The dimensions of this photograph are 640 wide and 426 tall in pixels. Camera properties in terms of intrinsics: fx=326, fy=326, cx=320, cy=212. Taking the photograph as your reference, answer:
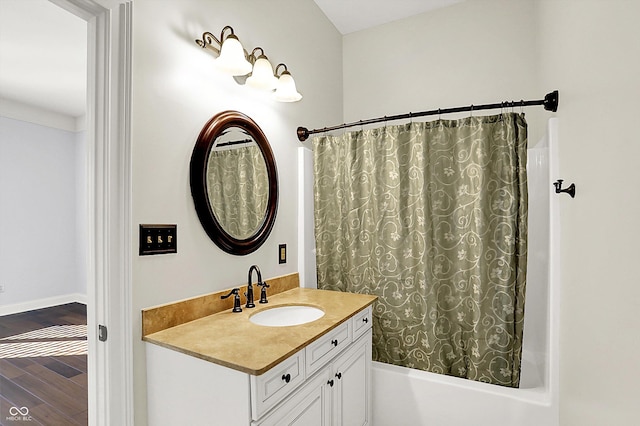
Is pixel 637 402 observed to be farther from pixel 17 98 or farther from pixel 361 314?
pixel 17 98

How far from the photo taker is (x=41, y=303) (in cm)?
441

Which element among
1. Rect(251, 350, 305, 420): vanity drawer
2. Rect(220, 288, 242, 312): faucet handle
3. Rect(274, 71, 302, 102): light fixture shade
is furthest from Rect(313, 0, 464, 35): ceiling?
Rect(251, 350, 305, 420): vanity drawer

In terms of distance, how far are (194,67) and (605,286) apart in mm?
1706

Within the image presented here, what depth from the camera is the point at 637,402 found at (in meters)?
0.68

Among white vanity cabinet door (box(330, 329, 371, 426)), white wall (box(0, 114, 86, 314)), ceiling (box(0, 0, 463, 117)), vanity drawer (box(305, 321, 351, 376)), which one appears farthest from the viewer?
white wall (box(0, 114, 86, 314))

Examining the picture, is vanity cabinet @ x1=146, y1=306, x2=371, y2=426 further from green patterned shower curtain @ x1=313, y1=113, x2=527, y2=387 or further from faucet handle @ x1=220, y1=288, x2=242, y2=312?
green patterned shower curtain @ x1=313, y1=113, x2=527, y2=387

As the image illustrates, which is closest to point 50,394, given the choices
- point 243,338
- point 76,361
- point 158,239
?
point 76,361

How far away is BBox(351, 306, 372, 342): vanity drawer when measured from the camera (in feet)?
5.43

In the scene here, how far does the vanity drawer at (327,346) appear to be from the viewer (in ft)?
4.16

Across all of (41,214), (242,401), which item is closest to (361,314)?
(242,401)

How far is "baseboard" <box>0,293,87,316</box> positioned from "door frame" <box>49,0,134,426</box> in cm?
432

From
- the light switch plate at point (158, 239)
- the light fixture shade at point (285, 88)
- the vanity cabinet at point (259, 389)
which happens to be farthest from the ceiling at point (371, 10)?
the vanity cabinet at point (259, 389)

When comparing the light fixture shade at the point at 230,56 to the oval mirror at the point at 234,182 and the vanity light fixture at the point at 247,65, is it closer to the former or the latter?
the vanity light fixture at the point at 247,65

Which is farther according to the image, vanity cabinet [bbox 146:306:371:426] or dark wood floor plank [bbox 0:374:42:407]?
dark wood floor plank [bbox 0:374:42:407]
